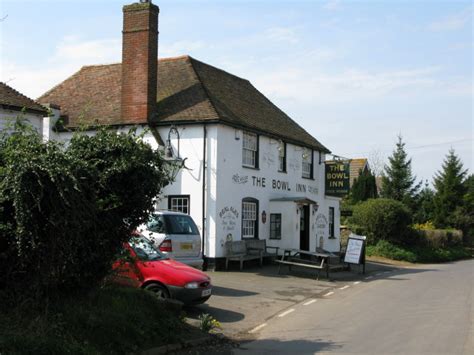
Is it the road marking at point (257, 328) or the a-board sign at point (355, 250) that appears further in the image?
the a-board sign at point (355, 250)

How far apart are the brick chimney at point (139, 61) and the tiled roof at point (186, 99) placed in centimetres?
54

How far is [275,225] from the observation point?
998 inches

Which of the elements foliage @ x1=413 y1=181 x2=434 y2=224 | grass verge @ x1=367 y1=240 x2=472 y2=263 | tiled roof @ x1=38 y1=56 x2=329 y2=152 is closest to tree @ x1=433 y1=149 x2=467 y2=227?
foliage @ x1=413 y1=181 x2=434 y2=224

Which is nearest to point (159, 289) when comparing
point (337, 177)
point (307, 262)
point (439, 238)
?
point (307, 262)

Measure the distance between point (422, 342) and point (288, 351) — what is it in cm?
245

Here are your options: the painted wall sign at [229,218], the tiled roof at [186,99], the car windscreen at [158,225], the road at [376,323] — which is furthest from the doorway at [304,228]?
the car windscreen at [158,225]

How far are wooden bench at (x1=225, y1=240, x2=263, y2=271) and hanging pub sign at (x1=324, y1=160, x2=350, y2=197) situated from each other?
7982mm

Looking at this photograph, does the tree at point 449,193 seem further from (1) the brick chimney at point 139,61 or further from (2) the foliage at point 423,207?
(1) the brick chimney at point 139,61

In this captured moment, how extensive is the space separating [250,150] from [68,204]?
662 inches

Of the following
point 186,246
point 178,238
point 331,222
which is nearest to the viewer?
point 178,238

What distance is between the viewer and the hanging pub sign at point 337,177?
97.3 feet

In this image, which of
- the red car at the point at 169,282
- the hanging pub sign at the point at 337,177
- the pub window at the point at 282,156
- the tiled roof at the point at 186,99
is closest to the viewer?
the red car at the point at 169,282

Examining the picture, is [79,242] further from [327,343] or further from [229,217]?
[229,217]

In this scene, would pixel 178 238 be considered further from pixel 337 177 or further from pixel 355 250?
pixel 337 177
